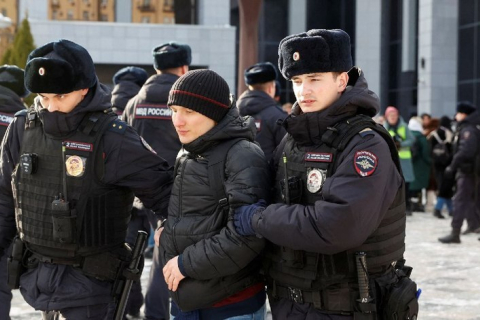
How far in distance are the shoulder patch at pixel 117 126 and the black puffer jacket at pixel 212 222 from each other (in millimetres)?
448

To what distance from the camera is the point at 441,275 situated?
26.2 feet

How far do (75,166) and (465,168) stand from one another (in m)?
7.77

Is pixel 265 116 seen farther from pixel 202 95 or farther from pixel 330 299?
pixel 330 299

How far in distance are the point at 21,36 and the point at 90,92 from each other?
781 inches

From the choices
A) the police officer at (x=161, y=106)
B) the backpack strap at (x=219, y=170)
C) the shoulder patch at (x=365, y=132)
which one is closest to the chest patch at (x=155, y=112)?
the police officer at (x=161, y=106)

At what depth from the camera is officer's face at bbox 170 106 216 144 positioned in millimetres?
3355

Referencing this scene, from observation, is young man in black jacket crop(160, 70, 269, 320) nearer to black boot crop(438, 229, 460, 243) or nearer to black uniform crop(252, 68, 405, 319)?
black uniform crop(252, 68, 405, 319)

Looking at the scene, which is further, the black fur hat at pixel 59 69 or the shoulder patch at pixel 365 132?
the black fur hat at pixel 59 69

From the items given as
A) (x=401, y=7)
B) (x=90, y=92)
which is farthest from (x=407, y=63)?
(x=90, y=92)

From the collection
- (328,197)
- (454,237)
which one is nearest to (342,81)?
(328,197)

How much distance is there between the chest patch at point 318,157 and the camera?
300cm

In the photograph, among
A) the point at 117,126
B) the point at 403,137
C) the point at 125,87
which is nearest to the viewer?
the point at 117,126

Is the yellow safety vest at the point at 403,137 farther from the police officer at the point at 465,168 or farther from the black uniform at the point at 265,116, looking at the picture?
the black uniform at the point at 265,116

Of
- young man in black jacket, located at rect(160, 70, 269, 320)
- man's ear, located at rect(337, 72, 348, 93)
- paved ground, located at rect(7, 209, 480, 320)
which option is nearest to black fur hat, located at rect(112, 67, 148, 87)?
paved ground, located at rect(7, 209, 480, 320)
